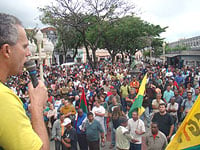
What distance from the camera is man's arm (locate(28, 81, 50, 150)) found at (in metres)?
1.13

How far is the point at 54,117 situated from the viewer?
7.70 m

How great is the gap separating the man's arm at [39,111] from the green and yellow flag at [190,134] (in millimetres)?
2241

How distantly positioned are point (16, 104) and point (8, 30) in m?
0.40

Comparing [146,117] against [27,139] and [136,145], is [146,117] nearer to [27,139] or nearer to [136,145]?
[136,145]

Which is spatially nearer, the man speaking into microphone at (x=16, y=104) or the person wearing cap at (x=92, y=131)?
the man speaking into microphone at (x=16, y=104)

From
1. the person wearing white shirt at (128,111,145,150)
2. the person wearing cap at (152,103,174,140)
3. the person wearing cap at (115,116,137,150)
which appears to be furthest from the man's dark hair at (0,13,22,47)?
the person wearing cap at (152,103,174,140)

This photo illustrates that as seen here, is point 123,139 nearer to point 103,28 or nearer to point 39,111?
point 39,111

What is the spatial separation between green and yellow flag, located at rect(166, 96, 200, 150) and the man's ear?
2.54m

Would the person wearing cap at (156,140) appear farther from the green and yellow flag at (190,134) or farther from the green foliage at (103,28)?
the green foliage at (103,28)

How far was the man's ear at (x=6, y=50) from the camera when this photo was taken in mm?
1101

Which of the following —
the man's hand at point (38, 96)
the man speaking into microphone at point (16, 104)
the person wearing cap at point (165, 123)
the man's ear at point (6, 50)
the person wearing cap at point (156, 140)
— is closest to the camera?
the man speaking into microphone at point (16, 104)

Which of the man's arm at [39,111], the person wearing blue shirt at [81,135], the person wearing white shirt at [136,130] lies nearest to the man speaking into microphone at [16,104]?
the man's arm at [39,111]

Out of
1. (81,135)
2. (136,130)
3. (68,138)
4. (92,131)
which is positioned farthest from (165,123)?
(68,138)

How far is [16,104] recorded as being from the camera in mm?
975
